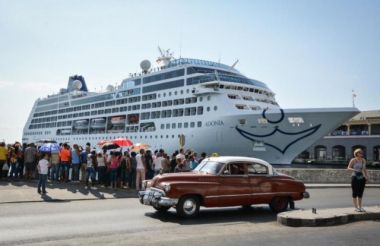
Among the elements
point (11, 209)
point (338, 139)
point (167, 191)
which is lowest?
point (11, 209)

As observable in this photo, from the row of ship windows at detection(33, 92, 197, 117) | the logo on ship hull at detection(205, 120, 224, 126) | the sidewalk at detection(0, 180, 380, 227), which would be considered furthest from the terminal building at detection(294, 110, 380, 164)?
the sidewalk at detection(0, 180, 380, 227)

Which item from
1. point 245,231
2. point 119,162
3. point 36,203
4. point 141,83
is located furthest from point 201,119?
point 245,231

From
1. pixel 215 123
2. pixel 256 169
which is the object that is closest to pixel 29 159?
pixel 256 169

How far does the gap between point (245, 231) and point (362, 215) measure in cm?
337

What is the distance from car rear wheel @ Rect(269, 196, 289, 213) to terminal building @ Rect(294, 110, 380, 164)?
52.1 m

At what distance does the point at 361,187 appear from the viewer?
9.46 m

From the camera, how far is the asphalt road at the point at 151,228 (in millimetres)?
6664

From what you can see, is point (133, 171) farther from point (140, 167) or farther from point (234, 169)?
point (234, 169)

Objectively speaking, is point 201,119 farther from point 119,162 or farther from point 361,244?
point 361,244

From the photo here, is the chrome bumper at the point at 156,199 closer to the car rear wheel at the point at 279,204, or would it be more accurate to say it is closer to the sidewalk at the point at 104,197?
the sidewalk at the point at 104,197

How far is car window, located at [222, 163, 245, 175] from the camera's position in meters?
9.74

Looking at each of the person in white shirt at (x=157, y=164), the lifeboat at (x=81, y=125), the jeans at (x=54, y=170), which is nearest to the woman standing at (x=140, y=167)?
the person in white shirt at (x=157, y=164)

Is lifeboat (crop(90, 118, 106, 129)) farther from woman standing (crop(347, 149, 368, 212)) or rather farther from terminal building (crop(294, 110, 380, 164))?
woman standing (crop(347, 149, 368, 212))

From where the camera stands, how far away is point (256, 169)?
10.2 m
